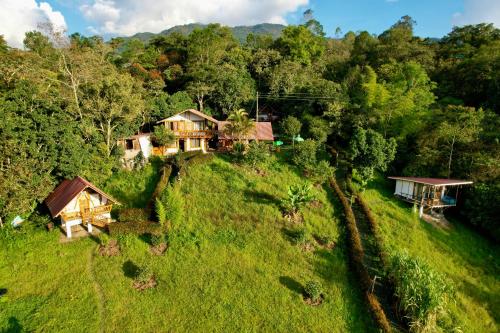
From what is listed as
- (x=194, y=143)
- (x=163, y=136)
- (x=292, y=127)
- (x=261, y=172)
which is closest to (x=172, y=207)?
(x=261, y=172)

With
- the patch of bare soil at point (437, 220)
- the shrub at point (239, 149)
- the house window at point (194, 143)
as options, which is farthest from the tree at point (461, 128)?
the house window at point (194, 143)

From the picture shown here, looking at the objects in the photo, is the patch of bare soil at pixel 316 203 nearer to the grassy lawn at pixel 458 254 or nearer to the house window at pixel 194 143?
the grassy lawn at pixel 458 254

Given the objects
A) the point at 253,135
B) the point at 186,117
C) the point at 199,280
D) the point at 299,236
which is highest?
the point at 186,117

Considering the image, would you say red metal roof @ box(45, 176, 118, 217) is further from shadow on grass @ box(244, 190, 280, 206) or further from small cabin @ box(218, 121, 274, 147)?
small cabin @ box(218, 121, 274, 147)

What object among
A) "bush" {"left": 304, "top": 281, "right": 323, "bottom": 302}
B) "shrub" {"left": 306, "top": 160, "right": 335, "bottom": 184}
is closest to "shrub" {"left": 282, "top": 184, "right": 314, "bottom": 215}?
"shrub" {"left": 306, "top": 160, "right": 335, "bottom": 184}

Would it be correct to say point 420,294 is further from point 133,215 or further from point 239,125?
point 239,125

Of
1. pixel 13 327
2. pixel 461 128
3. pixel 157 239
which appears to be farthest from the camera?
pixel 461 128

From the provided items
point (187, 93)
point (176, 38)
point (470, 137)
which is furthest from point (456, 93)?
point (176, 38)
